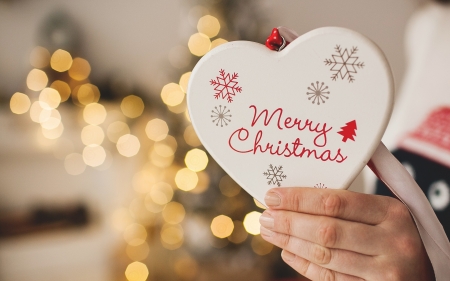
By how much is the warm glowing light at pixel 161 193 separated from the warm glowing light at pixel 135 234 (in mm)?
265

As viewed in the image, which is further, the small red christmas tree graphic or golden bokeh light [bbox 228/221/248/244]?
golden bokeh light [bbox 228/221/248/244]

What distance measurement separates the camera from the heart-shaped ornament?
0.58m

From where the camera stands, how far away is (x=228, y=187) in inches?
76.9

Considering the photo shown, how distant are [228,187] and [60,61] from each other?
1.49 meters

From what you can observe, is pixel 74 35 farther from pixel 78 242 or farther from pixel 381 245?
pixel 381 245

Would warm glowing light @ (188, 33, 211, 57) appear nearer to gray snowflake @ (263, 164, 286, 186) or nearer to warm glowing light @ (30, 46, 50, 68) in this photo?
warm glowing light @ (30, 46, 50, 68)

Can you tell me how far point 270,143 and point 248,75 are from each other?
0.12m

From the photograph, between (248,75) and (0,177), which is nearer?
(248,75)

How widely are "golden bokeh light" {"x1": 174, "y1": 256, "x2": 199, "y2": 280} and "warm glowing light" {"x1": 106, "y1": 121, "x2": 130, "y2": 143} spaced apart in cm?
97

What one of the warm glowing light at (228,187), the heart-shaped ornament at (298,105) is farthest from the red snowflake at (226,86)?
the warm glowing light at (228,187)

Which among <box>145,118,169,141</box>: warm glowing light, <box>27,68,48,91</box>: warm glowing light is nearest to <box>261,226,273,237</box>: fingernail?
<box>145,118,169,141</box>: warm glowing light

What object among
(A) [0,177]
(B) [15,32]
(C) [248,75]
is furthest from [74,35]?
(C) [248,75]

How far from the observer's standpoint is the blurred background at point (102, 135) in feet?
7.93

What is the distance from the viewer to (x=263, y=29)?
201 cm
